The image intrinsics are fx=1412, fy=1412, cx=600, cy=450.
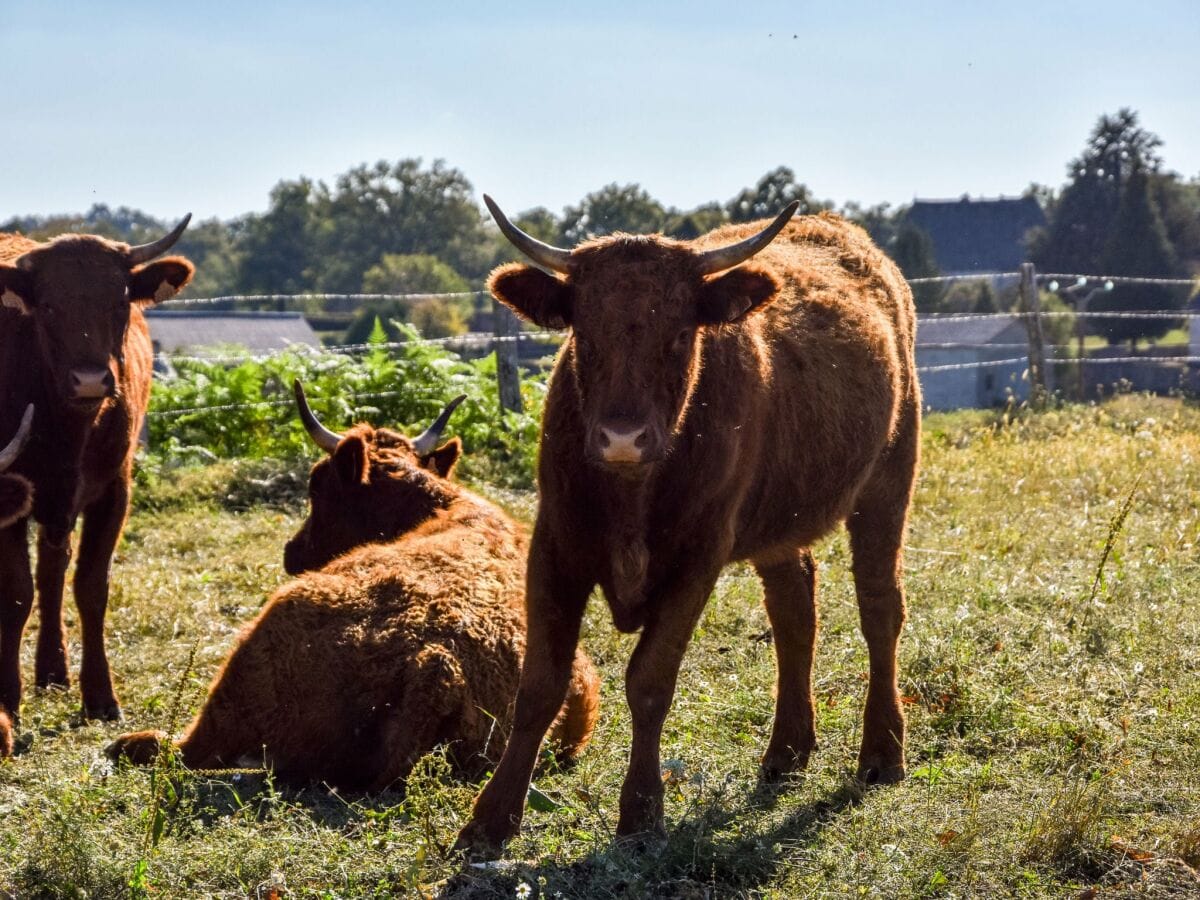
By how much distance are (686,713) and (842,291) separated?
6.44ft

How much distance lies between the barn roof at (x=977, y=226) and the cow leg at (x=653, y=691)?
3271 inches

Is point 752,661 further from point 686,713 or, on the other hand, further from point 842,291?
point 842,291

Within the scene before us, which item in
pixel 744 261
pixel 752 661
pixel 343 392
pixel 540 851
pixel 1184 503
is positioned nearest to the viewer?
pixel 540 851

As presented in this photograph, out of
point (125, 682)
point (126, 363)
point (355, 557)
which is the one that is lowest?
point (125, 682)

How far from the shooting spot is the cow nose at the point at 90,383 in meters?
6.52

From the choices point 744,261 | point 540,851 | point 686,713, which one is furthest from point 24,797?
point 744,261

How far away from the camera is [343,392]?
13375 mm

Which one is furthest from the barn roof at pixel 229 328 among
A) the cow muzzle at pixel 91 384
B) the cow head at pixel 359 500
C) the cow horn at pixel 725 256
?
the cow horn at pixel 725 256

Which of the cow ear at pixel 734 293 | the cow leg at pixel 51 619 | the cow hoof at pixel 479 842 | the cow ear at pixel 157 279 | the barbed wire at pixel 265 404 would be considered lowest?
the cow hoof at pixel 479 842

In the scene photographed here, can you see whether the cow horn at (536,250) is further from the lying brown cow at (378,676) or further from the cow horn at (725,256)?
the lying brown cow at (378,676)

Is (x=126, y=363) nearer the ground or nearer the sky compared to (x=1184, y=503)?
nearer the sky

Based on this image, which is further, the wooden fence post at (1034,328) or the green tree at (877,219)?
the green tree at (877,219)

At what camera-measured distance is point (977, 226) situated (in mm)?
86812

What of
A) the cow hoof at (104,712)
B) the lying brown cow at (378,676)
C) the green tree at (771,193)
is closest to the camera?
the lying brown cow at (378,676)
